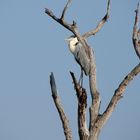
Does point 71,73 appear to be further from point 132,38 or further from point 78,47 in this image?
point 78,47

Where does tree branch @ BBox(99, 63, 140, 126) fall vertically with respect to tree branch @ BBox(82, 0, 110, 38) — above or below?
below

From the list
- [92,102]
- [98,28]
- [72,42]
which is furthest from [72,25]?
[72,42]

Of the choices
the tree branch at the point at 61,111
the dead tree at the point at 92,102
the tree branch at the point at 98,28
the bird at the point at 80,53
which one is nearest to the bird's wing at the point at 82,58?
the bird at the point at 80,53

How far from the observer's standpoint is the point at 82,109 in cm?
1288

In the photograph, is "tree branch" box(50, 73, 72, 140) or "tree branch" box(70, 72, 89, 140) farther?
"tree branch" box(50, 73, 72, 140)

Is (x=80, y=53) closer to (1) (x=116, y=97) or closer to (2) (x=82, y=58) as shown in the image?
(2) (x=82, y=58)

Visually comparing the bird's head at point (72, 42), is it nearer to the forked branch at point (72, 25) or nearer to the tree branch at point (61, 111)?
the forked branch at point (72, 25)

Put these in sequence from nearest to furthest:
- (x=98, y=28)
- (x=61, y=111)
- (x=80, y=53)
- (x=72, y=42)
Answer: (x=61, y=111), (x=98, y=28), (x=80, y=53), (x=72, y=42)

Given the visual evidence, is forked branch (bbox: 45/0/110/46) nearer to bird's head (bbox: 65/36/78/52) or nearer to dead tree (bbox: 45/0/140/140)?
dead tree (bbox: 45/0/140/140)

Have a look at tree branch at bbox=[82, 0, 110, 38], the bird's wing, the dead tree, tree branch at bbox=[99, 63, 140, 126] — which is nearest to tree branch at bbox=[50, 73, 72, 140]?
the dead tree

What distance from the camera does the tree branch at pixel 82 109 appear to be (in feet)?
42.2

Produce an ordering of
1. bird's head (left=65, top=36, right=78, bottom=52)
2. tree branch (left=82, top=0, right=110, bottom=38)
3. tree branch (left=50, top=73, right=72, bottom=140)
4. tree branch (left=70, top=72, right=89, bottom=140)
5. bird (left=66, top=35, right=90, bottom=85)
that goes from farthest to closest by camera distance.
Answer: bird's head (left=65, top=36, right=78, bottom=52)
bird (left=66, top=35, right=90, bottom=85)
tree branch (left=82, top=0, right=110, bottom=38)
tree branch (left=50, top=73, right=72, bottom=140)
tree branch (left=70, top=72, right=89, bottom=140)

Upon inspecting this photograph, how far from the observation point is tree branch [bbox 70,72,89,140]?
12859 mm

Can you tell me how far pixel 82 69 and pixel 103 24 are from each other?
3.24 meters
